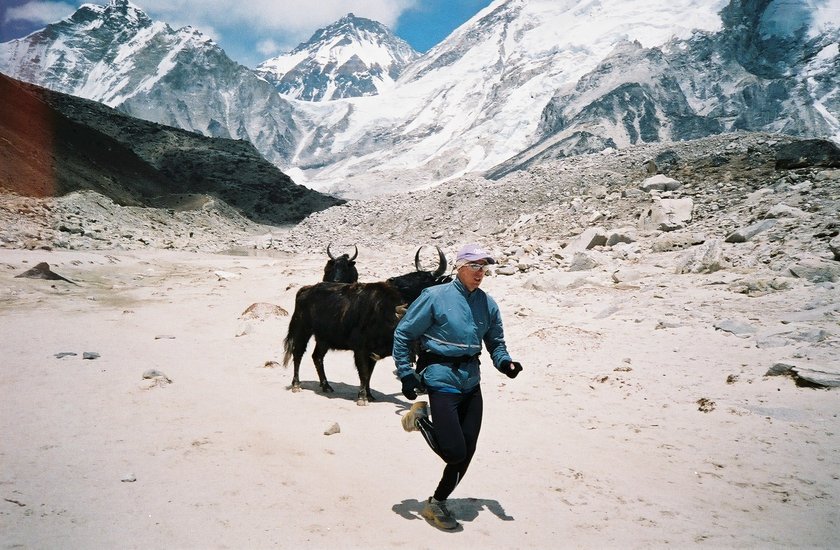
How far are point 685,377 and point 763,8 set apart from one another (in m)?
189

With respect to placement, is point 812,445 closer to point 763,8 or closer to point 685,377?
point 685,377

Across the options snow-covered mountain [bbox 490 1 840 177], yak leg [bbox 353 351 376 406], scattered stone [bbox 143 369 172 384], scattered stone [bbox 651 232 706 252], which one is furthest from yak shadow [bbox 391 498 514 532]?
snow-covered mountain [bbox 490 1 840 177]

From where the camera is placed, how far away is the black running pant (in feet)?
12.3

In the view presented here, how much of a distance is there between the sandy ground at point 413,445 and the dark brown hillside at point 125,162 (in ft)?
96.9

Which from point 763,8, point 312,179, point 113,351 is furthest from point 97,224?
point 763,8

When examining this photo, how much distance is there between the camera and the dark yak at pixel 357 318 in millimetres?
7066

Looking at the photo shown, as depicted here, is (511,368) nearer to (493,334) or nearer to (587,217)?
(493,334)

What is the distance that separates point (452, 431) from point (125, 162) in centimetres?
5360

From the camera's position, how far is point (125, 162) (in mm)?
48750

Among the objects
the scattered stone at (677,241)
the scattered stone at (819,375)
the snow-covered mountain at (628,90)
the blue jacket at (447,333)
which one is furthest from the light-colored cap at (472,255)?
the snow-covered mountain at (628,90)

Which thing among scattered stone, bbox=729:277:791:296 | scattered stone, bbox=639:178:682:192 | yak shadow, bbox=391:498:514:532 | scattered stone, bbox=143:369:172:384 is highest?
scattered stone, bbox=639:178:682:192

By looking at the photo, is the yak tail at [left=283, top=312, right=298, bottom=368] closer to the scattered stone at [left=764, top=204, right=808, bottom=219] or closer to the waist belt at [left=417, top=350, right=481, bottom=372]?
the waist belt at [left=417, top=350, right=481, bottom=372]

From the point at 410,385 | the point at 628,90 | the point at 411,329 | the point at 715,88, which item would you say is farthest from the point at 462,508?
the point at 715,88

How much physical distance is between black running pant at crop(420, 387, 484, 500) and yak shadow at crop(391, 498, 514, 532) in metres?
0.30
